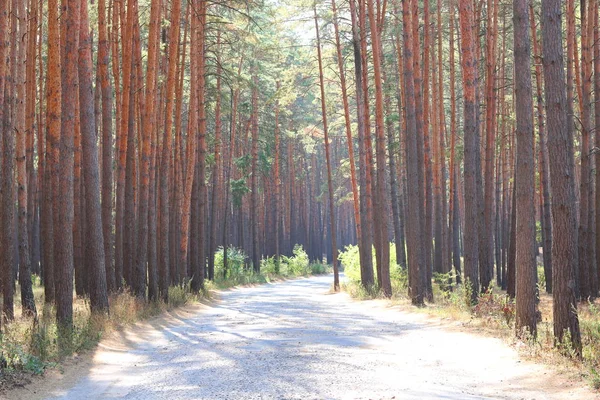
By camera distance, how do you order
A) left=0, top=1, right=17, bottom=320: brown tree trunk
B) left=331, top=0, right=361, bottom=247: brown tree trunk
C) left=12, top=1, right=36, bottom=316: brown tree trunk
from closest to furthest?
left=0, top=1, right=17, bottom=320: brown tree trunk → left=12, top=1, right=36, bottom=316: brown tree trunk → left=331, top=0, right=361, bottom=247: brown tree trunk

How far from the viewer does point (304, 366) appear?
857cm

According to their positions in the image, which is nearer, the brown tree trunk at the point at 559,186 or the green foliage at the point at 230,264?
the brown tree trunk at the point at 559,186

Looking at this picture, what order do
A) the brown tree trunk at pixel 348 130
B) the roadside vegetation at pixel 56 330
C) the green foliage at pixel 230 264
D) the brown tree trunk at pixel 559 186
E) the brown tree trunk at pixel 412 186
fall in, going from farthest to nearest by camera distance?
the green foliage at pixel 230 264, the brown tree trunk at pixel 348 130, the brown tree trunk at pixel 412 186, the brown tree trunk at pixel 559 186, the roadside vegetation at pixel 56 330

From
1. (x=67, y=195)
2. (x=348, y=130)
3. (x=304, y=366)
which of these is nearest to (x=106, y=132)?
(x=67, y=195)

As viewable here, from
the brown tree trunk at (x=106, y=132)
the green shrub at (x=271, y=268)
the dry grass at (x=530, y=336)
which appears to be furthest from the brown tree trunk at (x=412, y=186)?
the green shrub at (x=271, y=268)

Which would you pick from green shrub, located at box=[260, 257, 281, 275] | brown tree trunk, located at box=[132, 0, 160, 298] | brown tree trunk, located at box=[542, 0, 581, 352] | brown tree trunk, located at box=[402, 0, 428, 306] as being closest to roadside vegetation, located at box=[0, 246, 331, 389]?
brown tree trunk, located at box=[132, 0, 160, 298]

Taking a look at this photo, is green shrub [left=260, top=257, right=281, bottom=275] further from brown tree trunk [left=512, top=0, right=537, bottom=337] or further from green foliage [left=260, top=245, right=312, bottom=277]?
brown tree trunk [left=512, top=0, right=537, bottom=337]

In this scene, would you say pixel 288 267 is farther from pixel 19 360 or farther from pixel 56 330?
pixel 19 360

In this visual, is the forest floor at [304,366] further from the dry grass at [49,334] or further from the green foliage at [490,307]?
the green foliage at [490,307]

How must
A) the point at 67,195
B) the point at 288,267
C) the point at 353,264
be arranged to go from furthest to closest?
the point at 288,267 < the point at 353,264 < the point at 67,195

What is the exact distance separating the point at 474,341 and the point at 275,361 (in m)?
3.87

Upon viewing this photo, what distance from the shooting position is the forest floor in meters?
7.32

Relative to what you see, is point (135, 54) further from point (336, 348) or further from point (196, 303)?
point (336, 348)

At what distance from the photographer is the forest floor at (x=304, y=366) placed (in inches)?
288
